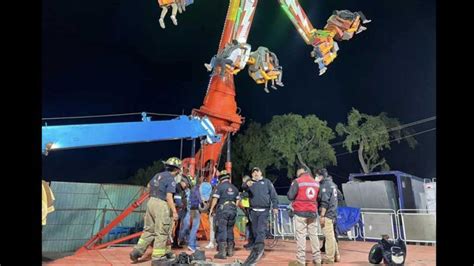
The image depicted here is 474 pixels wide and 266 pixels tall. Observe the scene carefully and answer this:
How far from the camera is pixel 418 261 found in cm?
873

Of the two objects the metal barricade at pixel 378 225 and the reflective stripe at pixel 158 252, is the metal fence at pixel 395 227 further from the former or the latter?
the reflective stripe at pixel 158 252

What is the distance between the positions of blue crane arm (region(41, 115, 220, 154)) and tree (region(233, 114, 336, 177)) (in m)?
19.8

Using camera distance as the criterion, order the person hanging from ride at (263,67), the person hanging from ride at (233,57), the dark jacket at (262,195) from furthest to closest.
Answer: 1. the person hanging from ride at (263,67)
2. the person hanging from ride at (233,57)
3. the dark jacket at (262,195)

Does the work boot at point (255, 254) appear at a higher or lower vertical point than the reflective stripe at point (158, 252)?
lower

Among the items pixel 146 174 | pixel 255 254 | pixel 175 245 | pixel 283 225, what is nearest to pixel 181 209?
pixel 175 245

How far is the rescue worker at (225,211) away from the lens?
29.7 ft

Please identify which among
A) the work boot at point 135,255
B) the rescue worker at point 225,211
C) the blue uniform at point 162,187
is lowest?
the work boot at point 135,255

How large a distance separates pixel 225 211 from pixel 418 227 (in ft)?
25.4

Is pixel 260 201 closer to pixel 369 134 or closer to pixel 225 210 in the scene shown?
pixel 225 210

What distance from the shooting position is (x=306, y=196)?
768cm

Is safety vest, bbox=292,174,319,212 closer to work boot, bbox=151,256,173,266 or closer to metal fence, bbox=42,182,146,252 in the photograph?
work boot, bbox=151,256,173,266

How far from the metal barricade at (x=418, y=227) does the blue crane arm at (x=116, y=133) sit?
764 cm

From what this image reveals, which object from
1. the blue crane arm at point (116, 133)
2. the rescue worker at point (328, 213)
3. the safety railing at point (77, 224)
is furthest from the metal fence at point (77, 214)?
the rescue worker at point (328, 213)

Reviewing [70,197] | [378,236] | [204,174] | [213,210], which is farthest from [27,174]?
[378,236]
